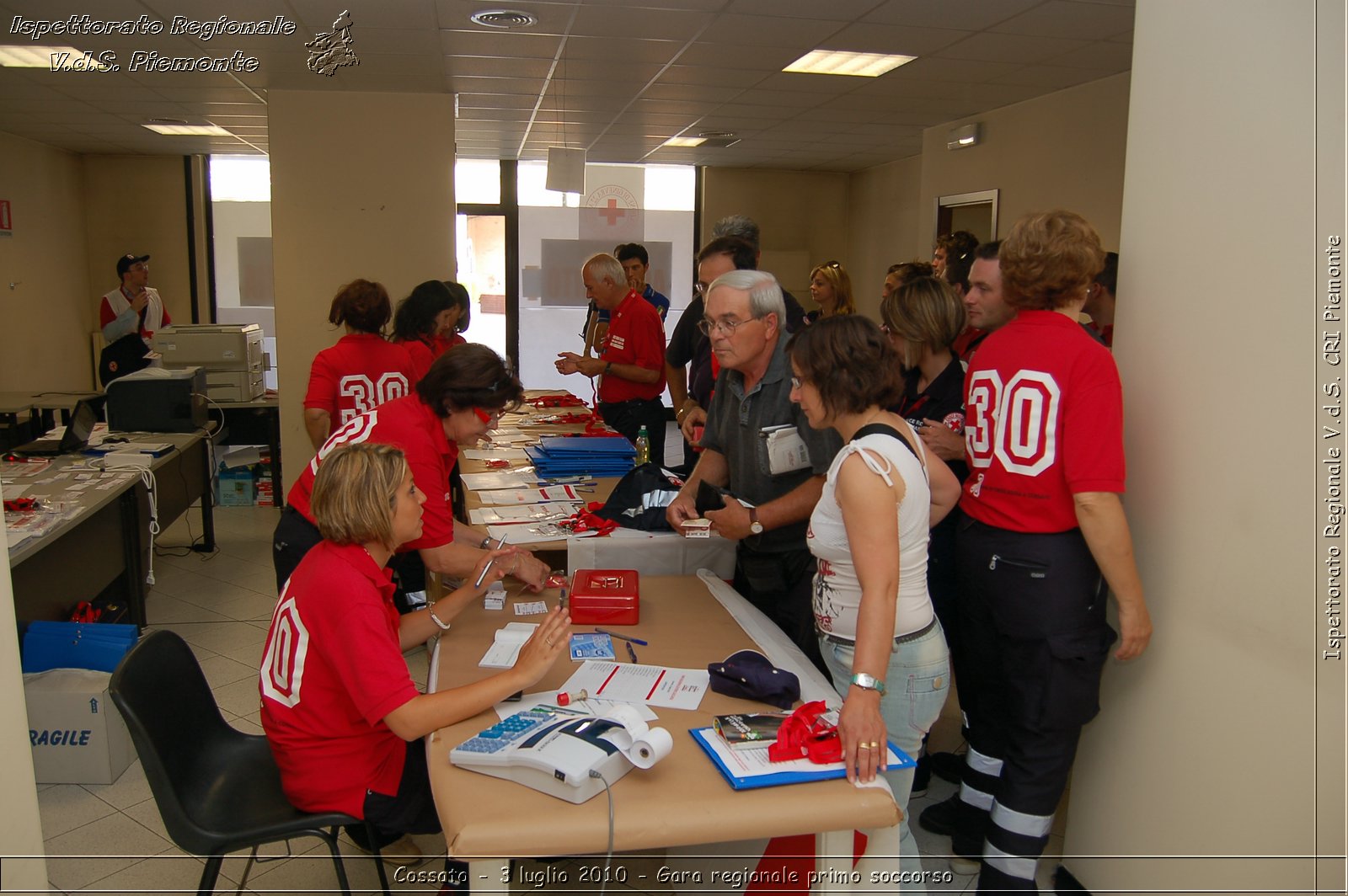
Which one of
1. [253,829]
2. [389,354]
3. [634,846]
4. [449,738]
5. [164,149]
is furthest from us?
[164,149]

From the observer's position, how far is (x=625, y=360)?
17.5 ft

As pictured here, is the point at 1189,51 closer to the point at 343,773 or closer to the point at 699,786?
the point at 699,786

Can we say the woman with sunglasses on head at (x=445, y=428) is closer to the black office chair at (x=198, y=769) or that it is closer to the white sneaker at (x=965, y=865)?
the black office chair at (x=198, y=769)

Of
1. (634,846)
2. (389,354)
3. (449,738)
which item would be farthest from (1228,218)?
(389,354)

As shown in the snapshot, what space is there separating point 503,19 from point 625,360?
187cm

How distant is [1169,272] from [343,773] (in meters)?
2.14

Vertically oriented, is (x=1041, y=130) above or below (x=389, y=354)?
above

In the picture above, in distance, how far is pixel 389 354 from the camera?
4215 mm

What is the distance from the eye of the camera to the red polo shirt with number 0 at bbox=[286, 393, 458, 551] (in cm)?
247

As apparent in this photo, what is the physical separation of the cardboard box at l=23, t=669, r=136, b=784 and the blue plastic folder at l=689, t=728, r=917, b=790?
242 centimetres

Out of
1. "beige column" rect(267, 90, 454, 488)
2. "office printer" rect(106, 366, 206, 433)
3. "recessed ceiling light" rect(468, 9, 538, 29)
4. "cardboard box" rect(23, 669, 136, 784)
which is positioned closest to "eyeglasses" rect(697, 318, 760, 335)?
"cardboard box" rect(23, 669, 136, 784)

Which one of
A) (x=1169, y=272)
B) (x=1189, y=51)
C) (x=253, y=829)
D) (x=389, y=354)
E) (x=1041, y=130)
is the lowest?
(x=253, y=829)

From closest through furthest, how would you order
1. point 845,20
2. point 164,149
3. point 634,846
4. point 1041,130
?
point 634,846 → point 845,20 → point 1041,130 → point 164,149

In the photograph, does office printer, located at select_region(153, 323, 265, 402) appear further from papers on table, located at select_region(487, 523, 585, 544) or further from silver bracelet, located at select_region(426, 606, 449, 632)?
silver bracelet, located at select_region(426, 606, 449, 632)
